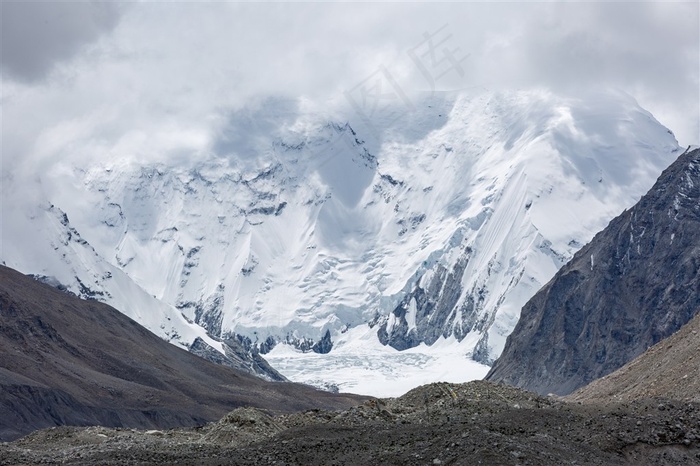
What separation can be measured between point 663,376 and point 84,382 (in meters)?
116

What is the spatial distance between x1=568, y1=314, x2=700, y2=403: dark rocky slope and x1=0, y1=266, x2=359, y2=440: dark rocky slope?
79958mm

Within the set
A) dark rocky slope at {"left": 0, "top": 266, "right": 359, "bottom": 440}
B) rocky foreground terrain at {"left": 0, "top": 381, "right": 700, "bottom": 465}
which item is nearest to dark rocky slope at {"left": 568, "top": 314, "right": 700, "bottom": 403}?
rocky foreground terrain at {"left": 0, "top": 381, "right": 700, "bottom": 465}

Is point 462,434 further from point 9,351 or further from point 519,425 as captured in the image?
point 9,351

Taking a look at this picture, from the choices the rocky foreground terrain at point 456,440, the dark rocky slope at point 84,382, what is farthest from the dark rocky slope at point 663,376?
the dark rocky slope at point 84,382

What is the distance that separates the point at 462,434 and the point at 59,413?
111001mm

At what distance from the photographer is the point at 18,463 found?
139 ft

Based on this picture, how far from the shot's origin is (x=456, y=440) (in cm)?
3903

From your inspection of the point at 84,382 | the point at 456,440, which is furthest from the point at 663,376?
the point at 84,382

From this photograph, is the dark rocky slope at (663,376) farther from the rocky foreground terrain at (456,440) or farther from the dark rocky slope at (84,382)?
the dark rocky slope at (84,382)

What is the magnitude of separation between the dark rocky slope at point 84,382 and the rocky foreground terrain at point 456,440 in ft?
286

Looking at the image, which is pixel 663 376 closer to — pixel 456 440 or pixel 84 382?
pixel 456 440

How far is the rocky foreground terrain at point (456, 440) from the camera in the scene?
38844 mm

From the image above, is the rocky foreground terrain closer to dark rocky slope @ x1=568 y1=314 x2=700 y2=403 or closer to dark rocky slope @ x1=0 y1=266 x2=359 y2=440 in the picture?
dark rocky slope @ x1=568 y1=314 x2=700 y2=403

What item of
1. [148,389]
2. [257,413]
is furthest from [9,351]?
[257,413]
